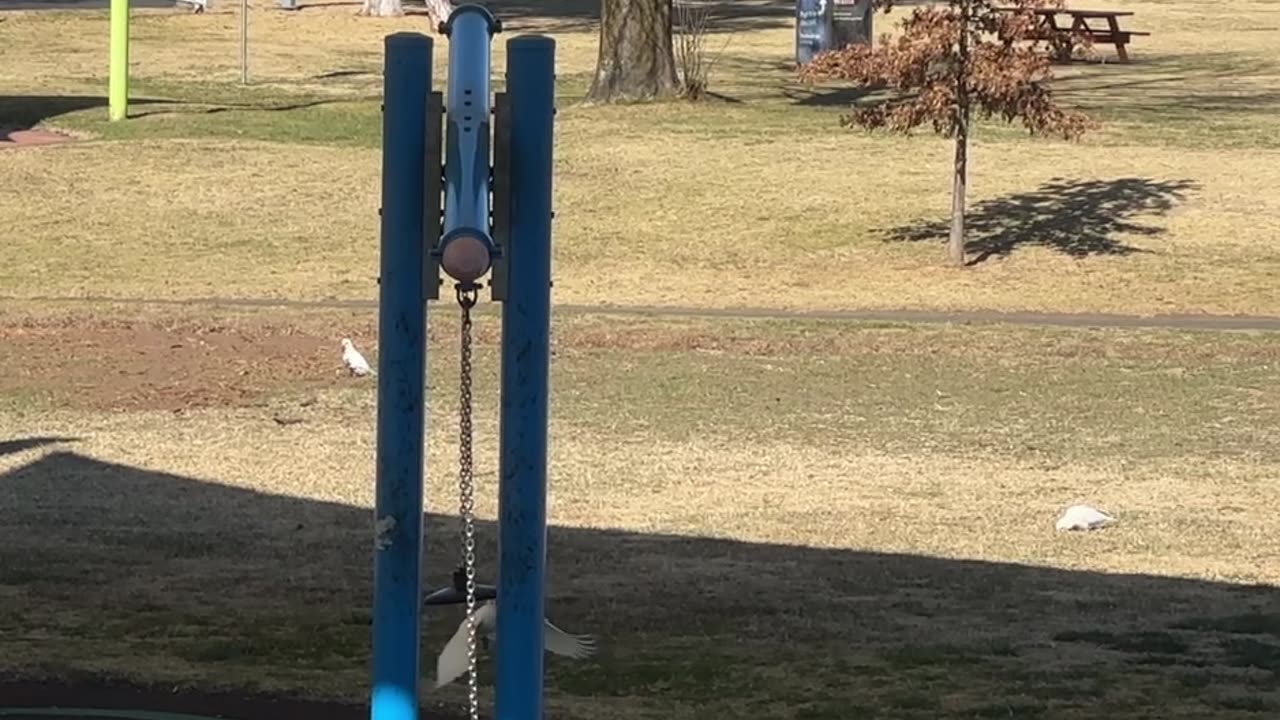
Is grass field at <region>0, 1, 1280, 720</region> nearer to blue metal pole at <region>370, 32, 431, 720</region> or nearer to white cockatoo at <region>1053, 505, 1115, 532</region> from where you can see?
white cockatoo at <region>1053, 505, 1115, 532</region>

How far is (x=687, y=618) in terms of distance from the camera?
934 cm

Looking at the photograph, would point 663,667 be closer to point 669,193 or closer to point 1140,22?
point 669,193

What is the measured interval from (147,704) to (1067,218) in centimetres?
1746

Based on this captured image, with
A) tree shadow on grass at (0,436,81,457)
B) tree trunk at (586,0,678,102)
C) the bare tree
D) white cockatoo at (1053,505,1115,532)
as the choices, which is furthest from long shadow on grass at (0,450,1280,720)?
the bare tree

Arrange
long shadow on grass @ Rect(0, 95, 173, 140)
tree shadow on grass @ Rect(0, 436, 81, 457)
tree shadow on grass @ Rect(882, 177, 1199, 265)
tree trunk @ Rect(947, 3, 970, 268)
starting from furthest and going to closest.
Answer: long shadow on grass @ Rect(0, 95, 173, 140) < tree shadow on grass @ Rect(882, 177, 1199, 265) < tree trunk @ Rect(947, 3, 970, 268) < tree shadow on grass @ Rect(0, 436, 81, 457)

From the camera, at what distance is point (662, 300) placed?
20.6 metres

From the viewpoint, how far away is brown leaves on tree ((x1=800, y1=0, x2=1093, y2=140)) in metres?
20.8

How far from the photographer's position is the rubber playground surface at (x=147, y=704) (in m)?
7.72

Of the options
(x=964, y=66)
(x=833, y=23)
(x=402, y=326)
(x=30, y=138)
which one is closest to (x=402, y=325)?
(x=402, y=326)

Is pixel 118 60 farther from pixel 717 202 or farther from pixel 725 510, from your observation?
pixel 725 510

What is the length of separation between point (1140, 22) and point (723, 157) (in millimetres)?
24070

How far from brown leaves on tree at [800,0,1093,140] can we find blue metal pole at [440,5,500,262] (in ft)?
50.6

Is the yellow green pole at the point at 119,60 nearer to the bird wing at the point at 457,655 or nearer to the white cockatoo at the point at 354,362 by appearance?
the white cockatoo at the point at 354,362

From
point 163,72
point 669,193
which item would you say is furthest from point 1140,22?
point 669,193
